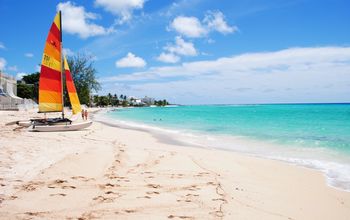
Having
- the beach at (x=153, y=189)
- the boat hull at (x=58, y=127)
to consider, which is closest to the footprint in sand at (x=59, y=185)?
the beach at (x=153, y=189)

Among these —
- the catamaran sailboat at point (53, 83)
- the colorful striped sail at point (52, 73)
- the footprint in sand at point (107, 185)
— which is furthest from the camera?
the colorful striped sail at point (52, 73)

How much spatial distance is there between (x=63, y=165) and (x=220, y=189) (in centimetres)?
401

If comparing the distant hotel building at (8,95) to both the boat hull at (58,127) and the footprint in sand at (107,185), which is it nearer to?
the boat hull at (58,127)

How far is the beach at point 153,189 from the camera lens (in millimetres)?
4383

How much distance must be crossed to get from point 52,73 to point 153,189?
1474 cm

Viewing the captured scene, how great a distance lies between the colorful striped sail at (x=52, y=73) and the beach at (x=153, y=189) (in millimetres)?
9729

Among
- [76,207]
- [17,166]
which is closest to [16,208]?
[76,207]

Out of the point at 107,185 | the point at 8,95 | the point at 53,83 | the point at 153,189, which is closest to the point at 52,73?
the point at 53,83

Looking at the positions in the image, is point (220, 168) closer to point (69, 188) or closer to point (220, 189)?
point (220, 189)

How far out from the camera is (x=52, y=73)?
17719 millimetres

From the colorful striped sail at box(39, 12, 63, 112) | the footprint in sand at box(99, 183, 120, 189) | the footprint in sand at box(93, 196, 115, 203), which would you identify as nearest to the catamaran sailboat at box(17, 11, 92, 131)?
the colorful striped sail at box(39, 12, 63, 112)

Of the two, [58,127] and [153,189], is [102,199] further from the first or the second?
[58,127]

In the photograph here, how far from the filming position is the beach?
4383 mm

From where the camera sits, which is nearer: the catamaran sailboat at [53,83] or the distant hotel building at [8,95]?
the catamaran sailboat at [53,83]
